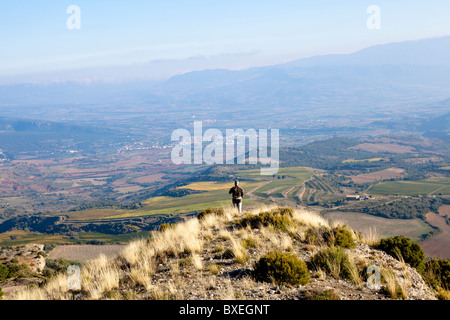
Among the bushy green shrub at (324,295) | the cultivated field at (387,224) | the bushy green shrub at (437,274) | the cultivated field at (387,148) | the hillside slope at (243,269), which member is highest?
the bushy green shrub at (324,295)

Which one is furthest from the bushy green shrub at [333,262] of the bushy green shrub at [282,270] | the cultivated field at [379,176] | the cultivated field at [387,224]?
the cultivated field at [379,176]

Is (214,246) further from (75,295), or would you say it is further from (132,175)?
(132,175)

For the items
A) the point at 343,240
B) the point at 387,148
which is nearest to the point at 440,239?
the point at 343,240

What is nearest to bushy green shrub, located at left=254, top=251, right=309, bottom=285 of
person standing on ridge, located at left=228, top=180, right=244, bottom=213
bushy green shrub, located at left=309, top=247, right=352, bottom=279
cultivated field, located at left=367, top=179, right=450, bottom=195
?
bushy green shrub, located at left=309, top=247, right=352, bottom=279

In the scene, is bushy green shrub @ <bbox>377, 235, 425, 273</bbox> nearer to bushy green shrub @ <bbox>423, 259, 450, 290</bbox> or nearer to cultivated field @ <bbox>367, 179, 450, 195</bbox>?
bushy green shrub @ <bbox>423, 259, 450, 290</bbox>

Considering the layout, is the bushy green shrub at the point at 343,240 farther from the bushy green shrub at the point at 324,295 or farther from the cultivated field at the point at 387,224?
the cultivated field at the point at 387,224

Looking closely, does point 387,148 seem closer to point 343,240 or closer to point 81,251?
point 81,251
